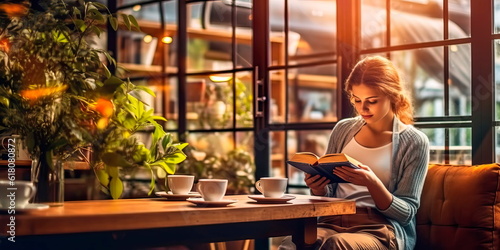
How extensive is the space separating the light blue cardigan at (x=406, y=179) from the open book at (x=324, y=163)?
0.26 m

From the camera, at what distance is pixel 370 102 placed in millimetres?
2904

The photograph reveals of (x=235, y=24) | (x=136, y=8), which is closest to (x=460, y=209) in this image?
(x=235, y=24)

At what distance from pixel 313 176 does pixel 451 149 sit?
90 cm

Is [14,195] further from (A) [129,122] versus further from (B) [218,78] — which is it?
(B) [218,78]

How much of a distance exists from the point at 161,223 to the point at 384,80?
1.35m

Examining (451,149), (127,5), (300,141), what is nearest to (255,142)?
(451,149)

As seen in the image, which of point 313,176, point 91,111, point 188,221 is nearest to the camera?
point 188,221

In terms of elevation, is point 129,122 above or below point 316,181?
above

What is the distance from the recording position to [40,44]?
6.89ft

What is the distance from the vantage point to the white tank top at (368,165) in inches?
114

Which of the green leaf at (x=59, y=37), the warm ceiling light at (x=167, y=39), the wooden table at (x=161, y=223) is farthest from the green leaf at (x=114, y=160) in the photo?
the warm ceiling light at (x=167, y=39)

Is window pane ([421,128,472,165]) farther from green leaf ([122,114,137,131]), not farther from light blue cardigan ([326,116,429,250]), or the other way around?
green leaf ([122,114,137,131])

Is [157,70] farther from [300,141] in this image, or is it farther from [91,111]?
[91,111]

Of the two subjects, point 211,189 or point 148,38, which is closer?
point 211,189
